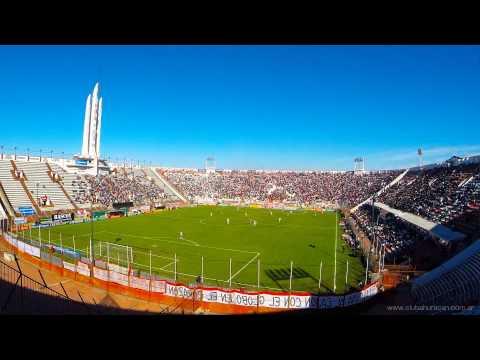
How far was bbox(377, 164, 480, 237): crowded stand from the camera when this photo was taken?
20625 mm

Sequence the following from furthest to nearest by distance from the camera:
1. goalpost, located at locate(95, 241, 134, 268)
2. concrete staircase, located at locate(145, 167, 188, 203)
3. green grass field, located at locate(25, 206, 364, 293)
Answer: concrete staircase, located at locate(145, 167, 188, 203), goalpost, located at locate(95, 241, 134, 268), green grass field, located at locate(25, 206, 364, 293)

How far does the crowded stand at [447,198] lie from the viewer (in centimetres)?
2062

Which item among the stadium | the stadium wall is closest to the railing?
the stadium

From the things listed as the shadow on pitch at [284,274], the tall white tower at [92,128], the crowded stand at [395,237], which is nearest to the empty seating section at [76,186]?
the tall white tower at [92,128]

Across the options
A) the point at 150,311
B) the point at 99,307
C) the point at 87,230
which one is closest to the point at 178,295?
the point at 150,311

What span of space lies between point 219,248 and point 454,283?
13.8m

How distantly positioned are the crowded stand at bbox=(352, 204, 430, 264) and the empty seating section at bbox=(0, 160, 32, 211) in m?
31.2

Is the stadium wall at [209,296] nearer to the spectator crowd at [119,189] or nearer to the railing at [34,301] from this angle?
the railing at [34,301]

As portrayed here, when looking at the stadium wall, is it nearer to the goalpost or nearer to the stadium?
the stadium

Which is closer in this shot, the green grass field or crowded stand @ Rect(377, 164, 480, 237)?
the green grass field
